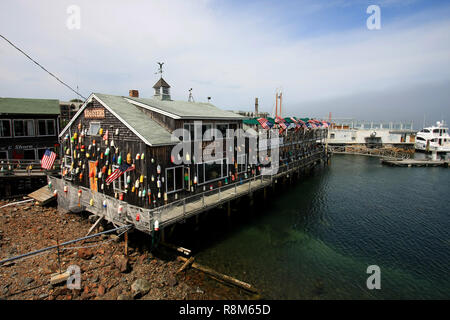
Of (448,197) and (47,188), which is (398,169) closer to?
(448,197)

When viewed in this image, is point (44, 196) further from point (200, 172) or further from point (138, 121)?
point (200, 172)

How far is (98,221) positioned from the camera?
51.9 feet

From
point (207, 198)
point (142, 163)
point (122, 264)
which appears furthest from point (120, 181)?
point (207, 198)

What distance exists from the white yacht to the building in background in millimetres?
80908

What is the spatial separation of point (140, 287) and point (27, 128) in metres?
23.0

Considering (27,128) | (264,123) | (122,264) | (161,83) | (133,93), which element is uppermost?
(161,83)

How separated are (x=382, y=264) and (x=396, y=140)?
6913 cm

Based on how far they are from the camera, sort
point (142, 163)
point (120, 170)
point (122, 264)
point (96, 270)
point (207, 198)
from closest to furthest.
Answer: point (96, 270) → point (122, 264) → point (142, 163) → point (120, 170) → point (207, 198)

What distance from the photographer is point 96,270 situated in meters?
12.9

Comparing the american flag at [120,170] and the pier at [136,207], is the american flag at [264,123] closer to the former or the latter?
the pier at [136,207]

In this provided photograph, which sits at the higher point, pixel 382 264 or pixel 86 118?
pixel 86 118

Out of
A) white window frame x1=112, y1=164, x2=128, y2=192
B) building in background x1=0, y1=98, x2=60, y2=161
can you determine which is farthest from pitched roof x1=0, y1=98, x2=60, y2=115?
white window frame x1=112, y1=164, x2=128, y2=192

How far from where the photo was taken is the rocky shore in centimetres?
1148
